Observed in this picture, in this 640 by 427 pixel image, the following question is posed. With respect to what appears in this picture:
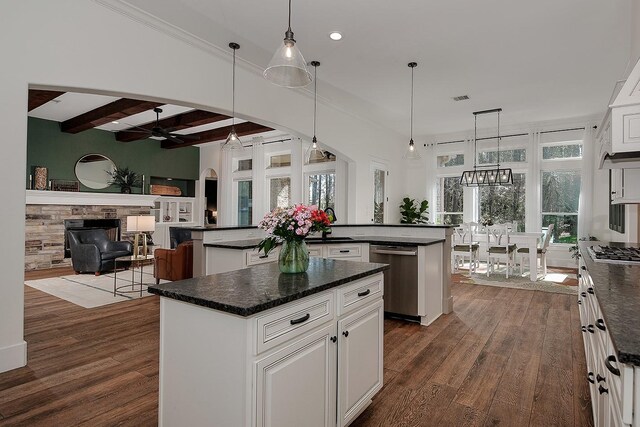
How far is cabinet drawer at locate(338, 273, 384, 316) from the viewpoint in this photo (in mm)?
1958

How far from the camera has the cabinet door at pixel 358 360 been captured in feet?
6.34

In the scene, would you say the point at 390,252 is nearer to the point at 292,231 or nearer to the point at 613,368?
the point at 292,231

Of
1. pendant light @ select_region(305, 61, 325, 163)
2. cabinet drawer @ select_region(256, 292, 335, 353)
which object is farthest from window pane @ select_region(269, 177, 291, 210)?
cabinet drawer @ select_region(256, 292, 335, 353)

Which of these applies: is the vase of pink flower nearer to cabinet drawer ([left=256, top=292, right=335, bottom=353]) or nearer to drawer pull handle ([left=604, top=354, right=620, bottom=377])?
cabinet drawer ([left=256, top=292, right=335, bottom=353])

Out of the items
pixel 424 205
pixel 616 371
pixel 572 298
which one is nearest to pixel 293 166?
pixel 424 205

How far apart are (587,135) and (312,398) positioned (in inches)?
317

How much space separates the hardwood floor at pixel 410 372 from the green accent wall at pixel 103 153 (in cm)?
447

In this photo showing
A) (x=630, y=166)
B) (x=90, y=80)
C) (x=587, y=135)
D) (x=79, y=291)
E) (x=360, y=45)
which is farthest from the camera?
(x=587, y=135)

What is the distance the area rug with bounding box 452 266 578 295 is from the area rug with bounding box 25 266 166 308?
536 cm

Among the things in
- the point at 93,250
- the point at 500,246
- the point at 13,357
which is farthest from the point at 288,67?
the point at 93,250

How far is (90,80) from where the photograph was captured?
10.2 feet

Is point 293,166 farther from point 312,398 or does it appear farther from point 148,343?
point 312,398

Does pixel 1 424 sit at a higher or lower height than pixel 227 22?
lower

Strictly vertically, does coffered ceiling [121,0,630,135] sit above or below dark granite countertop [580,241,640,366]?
above
